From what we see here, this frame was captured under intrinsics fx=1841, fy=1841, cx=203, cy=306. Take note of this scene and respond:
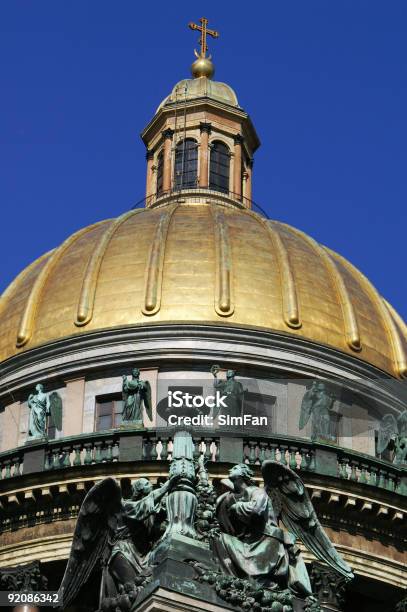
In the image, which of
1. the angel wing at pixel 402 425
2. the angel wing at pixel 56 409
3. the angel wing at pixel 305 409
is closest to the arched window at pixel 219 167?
the angel wing at pixel 56 409

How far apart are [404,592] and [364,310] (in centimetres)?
991

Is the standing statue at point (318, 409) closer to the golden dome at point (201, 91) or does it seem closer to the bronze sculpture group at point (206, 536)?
the golden dome at point (201, 91)

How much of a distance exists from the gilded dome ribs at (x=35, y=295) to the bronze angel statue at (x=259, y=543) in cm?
3219

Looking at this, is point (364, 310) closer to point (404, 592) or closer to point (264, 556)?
point (404, 592)

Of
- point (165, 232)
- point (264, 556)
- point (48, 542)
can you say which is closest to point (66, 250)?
point (165, 232)

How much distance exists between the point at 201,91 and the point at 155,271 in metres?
14.2

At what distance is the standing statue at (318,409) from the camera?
44.3 metres

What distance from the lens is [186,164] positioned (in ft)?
198

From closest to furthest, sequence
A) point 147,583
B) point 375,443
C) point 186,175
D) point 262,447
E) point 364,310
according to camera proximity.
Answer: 1. point 147,583
2. point 262,447
3. point 375,443
4. point 364,310
5. point 186,175

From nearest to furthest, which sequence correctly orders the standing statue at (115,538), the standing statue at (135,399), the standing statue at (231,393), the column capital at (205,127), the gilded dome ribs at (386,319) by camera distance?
the standing statue at (115,538) → the standing statue at (135,399) → the standing statue at (231,393) → the gilded dome ribs at (386,319) → the column capital at (205,127)

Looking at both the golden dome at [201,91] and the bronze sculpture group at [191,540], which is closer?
the bronze sculpture group at [191,540]

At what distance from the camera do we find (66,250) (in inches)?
2063

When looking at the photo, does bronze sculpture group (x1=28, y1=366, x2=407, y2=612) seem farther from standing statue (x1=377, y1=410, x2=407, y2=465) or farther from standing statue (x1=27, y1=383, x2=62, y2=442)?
standing statue (x1=27, y1=383, x2=62, y2=442)

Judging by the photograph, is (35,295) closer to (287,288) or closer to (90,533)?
(287,288)
